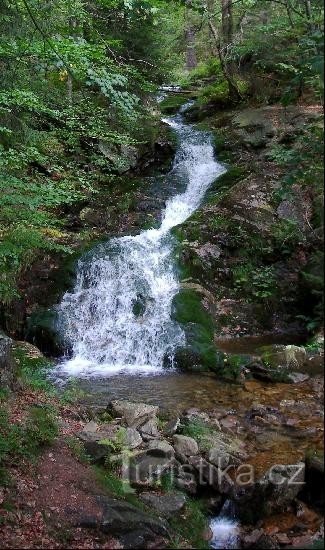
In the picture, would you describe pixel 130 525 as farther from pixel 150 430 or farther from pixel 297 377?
pixel 297 377

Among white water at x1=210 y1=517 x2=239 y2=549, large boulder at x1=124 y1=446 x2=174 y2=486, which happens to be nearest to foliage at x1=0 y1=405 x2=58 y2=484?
large boulder at x1=124 y1=446 x2=174 y2=486

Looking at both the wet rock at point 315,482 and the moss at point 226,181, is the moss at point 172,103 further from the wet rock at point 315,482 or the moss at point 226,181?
the wet rock at point 315,482

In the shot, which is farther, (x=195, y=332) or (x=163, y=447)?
(x=195, y=332)

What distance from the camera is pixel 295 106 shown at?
639 inches

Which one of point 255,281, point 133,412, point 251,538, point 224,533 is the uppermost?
point 255,281

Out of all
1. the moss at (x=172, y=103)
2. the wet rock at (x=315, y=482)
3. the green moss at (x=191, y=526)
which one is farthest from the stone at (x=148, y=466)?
the moss at (x=172, y=103)

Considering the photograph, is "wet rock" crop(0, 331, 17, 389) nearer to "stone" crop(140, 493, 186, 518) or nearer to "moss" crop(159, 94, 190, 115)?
"stone" crop(140, 493, 186, 518)

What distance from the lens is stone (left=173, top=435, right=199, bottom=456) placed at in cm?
571

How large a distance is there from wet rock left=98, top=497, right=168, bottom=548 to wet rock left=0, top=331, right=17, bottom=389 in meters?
2.41

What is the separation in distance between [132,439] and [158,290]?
6.04 m

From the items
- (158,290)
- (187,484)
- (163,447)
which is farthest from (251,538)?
(158,290)

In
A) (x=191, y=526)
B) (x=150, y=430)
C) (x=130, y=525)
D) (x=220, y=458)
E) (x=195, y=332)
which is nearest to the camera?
(x=130, y=525)

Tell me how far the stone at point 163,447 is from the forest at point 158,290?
0.03 meters

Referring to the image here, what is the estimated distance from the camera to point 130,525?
13.8 feet
